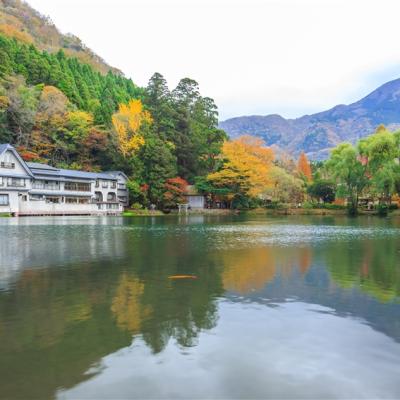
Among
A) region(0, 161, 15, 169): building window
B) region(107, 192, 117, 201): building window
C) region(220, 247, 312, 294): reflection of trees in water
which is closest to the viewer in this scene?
region(220, 247, 312, 294): reflection of trees in water

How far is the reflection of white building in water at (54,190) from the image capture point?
45875 millimetres

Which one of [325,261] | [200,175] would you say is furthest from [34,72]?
[325,261]

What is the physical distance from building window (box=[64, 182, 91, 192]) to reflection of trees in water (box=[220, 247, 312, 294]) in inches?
1678

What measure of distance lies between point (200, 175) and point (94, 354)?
200ft

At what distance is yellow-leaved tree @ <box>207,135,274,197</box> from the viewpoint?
186 feet

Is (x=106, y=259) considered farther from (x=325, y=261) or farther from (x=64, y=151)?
(x=64, y=151)

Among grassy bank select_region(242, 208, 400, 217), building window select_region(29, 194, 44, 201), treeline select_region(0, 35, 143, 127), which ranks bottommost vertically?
grassy bank select_region(242, 208, 400, 217)

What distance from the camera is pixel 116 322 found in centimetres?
685

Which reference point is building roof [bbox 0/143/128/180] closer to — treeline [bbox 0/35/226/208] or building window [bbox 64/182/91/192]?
building window [bbox 64/182/91/192]

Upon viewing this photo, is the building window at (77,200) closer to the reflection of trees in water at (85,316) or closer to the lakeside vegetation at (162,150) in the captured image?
the lakeside vegetation at (162,150)

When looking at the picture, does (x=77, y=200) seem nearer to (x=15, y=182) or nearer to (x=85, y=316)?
(x=15, y=182)

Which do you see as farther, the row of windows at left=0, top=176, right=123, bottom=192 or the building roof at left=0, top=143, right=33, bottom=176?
the row of windows at left=0, top=176, right=123, bottom=192

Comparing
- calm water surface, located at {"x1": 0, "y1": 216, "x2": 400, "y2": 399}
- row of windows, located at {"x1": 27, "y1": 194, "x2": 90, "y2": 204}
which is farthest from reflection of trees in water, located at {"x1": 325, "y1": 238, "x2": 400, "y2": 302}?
row of windows, located at {"x1": 27, "y1": 194, "x2": 90, "y2": 204}

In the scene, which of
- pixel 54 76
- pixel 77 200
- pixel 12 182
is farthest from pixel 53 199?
pixel 54 76
